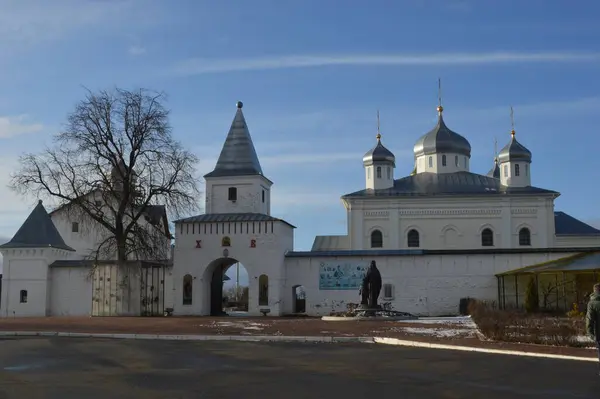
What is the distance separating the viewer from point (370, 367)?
12.5 meters

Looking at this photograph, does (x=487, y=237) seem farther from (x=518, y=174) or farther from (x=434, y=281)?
(x=434, y=281)

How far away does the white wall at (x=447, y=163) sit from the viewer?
172ft

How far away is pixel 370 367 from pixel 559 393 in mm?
3655

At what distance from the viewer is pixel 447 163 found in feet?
173

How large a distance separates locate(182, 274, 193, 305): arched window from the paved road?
20837 millimetres

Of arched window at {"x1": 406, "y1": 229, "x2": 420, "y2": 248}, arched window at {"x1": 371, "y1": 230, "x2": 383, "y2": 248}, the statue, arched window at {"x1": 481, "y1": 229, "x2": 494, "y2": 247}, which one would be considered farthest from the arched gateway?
arched window at {"x1": 481, "y1": 229, "x2": 494, "y2": 247}

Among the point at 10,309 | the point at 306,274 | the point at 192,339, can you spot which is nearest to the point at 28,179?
the point at 10,309

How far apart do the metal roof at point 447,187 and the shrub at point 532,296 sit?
1621 cm

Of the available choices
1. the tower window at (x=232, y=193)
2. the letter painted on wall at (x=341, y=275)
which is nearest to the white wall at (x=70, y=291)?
the tower window at (x=232, y=193)

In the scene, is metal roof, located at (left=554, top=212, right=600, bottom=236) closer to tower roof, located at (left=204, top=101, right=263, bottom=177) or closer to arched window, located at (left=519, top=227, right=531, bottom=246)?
arched window, located at (left=519, top=227, right=531, bottom=246)

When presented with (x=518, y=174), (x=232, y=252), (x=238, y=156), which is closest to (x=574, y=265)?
(x=232, y=252)

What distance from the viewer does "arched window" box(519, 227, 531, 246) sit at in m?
48.0

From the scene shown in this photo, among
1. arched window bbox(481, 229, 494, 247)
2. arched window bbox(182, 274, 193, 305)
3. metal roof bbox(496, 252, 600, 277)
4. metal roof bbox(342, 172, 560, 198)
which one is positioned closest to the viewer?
metal roof bbox(496, 252, 600, 277)

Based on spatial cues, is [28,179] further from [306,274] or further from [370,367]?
[370,367]
